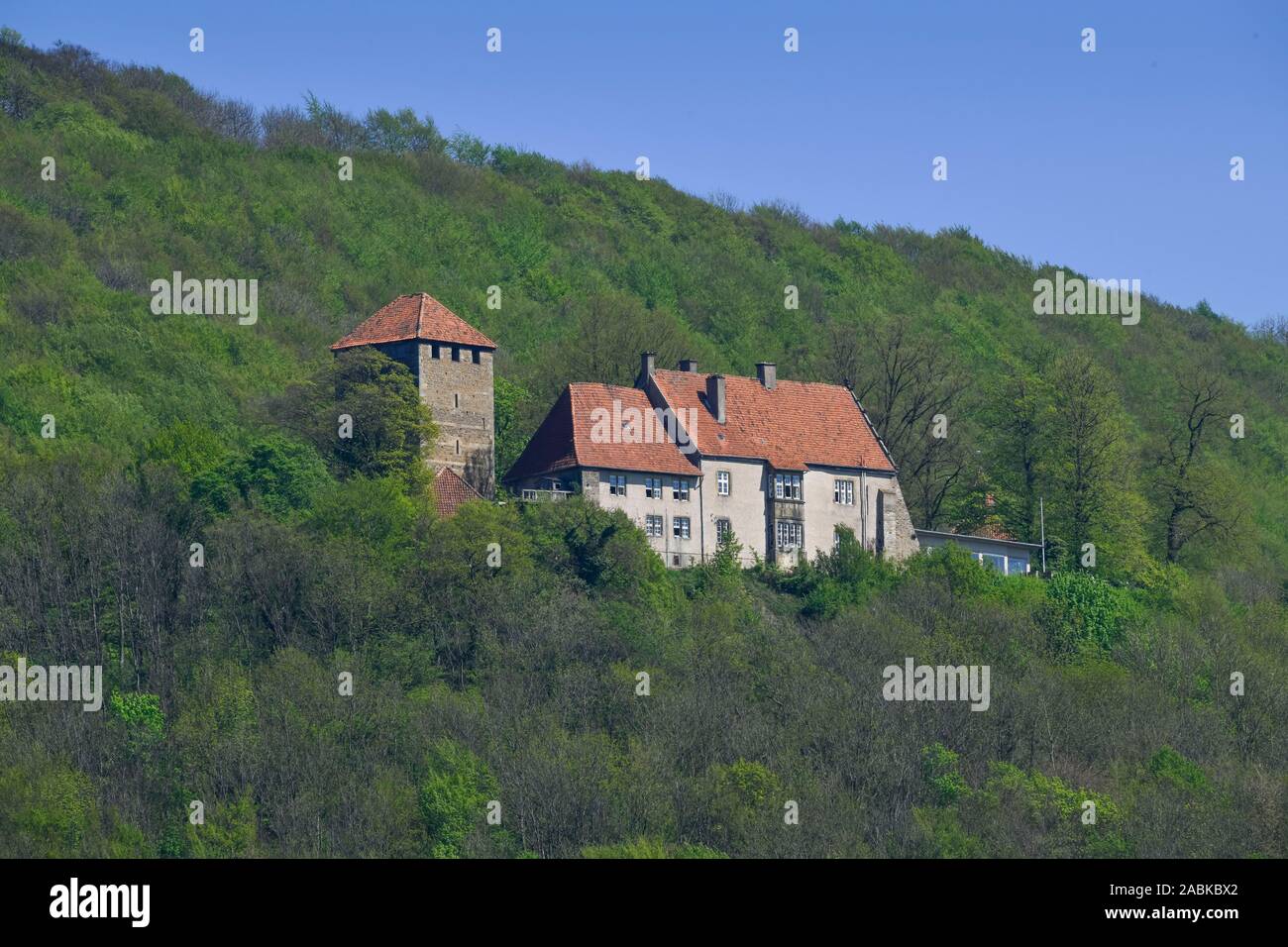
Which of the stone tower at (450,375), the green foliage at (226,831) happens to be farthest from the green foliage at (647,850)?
the stone tower at (450,375)

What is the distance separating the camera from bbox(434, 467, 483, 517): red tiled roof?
65250mm

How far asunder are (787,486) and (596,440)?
6.81 m

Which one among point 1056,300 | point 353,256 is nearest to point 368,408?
point 353,256

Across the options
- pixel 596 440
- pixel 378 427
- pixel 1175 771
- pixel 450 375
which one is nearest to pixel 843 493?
pixel 596 440

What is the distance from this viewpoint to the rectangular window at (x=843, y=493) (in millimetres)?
71875

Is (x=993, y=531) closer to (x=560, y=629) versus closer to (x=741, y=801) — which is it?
(x=560, y=629)

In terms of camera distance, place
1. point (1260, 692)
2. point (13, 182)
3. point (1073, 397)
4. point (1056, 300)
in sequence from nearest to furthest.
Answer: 1. point (1260, 692)
2. point (1073, 397)
3. point (13, 182)
4. point (1056, 300)

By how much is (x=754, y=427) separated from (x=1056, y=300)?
2385 inches

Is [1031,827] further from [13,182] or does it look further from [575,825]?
[13,182]

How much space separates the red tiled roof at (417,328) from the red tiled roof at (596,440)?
3289 mm

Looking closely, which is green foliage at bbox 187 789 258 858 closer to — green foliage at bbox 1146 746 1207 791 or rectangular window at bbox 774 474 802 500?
rectangular window at bbox 774 474 802 500

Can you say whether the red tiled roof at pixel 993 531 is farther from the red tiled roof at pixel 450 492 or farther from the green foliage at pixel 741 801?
the green foliage at pixel 741 801

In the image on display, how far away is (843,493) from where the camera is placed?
72062 mm

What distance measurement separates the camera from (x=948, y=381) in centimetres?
8162
